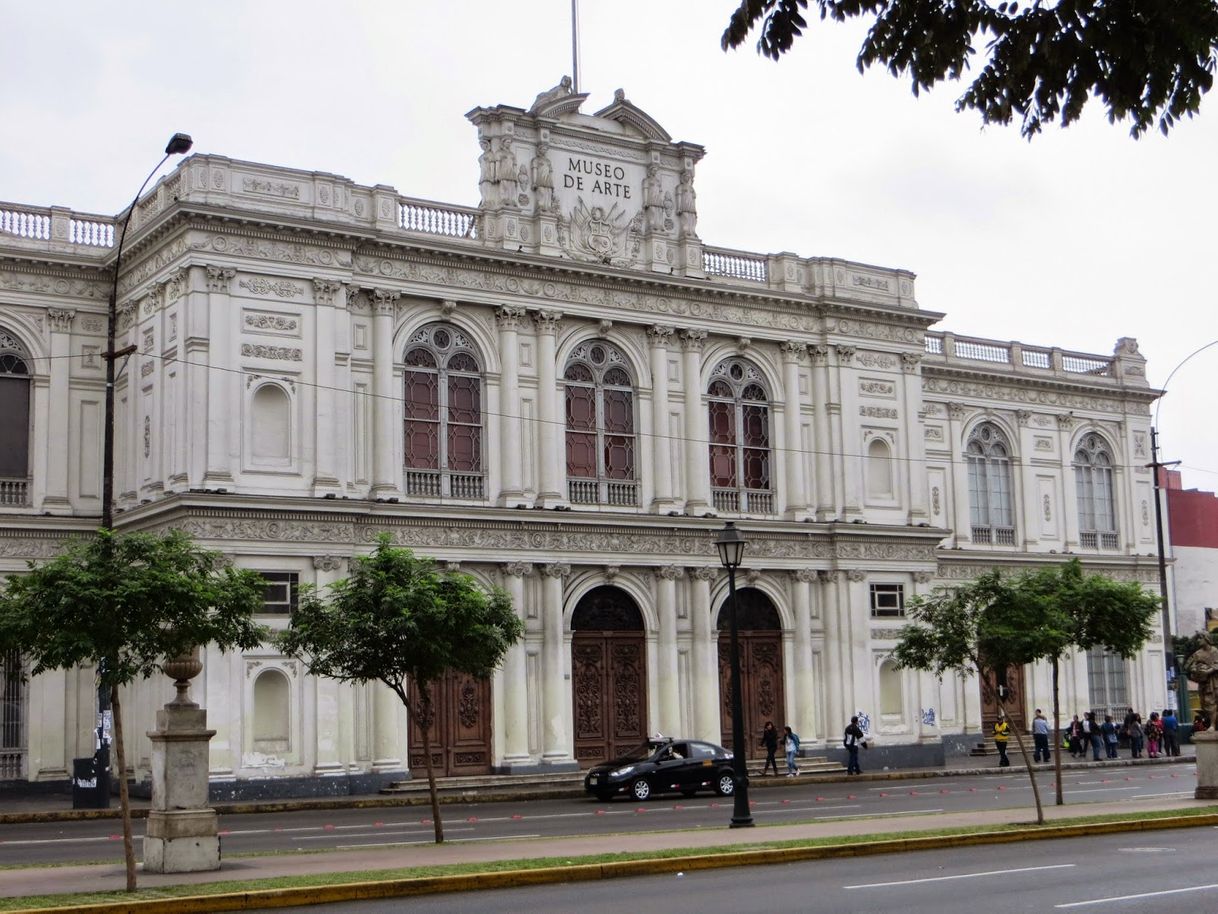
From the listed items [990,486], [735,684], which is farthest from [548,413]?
[990,486]

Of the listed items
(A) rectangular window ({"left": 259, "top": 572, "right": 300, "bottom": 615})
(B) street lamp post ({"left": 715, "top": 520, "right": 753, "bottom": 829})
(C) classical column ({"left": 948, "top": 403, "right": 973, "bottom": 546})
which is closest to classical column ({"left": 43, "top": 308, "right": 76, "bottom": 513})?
(A) rectangular window ({"left": 259, "top": 572, "right": 300, "bottom": 615})

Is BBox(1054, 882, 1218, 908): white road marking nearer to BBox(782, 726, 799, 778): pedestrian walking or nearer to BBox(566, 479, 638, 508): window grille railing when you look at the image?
BBox(782, 726, 799, 778): pedestrian walking

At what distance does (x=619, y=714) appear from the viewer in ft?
139

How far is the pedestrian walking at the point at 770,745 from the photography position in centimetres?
4178

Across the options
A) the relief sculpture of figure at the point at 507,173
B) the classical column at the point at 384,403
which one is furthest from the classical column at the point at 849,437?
the classical column at the point at 384,403

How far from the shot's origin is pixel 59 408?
39062 millimetres

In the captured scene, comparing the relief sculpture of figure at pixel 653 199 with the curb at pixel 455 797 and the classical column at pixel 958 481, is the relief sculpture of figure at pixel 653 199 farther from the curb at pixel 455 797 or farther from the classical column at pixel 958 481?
the curb at pixel 455 797

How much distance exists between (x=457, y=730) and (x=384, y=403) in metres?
8.07

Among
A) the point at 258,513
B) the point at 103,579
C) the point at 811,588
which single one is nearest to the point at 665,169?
the point at 811,588

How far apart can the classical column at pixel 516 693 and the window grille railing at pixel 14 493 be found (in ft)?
37.5

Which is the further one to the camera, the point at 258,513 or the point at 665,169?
the point at 665,169

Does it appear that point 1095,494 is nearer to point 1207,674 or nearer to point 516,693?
point 516,693

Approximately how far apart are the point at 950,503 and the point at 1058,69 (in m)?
46.3

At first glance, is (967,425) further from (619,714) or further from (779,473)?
(619,714)
